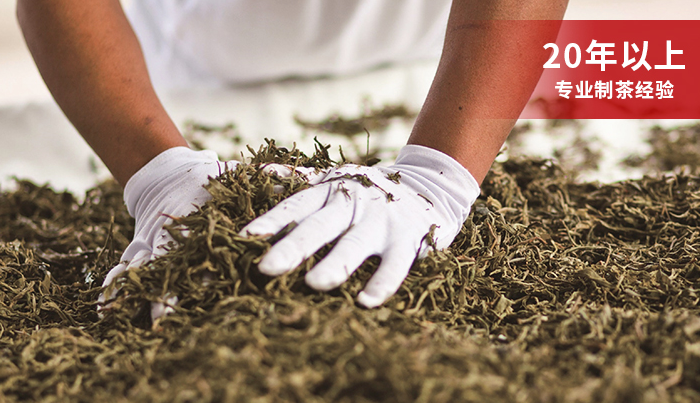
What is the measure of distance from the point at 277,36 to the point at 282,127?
45 cm

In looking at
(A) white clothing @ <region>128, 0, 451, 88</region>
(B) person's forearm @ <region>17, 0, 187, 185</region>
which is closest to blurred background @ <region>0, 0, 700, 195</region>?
(A) white clothing @ <region>128, 0, 451, 88</region>

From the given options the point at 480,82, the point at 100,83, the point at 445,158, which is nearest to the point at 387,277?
the point at 445,158

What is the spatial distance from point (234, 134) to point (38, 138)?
832mm

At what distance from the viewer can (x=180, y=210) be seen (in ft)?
3.44

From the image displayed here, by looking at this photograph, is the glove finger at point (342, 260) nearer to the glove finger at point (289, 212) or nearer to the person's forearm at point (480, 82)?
the glove finger at point (289, 212)

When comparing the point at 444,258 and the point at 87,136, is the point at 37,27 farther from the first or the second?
the point at 444,258

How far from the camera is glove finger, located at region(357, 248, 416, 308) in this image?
86 cm

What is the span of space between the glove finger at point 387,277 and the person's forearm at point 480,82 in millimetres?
307

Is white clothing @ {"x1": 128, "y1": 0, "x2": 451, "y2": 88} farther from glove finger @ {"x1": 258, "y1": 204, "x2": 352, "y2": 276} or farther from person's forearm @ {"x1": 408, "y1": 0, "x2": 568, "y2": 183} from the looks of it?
glove finger @ {"x1": 258, "y1": 204, "x2": 352, "y2": 276}

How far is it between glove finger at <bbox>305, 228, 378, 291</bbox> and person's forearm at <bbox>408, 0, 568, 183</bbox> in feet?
1.04

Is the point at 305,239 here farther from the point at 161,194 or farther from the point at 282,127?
the point at 282,127

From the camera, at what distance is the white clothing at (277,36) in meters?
2.54

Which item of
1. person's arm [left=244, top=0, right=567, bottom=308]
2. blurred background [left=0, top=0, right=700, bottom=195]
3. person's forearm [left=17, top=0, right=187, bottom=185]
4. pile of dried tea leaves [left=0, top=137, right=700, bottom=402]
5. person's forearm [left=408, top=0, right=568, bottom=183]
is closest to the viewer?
pile of dried tea leaves [left=0, top=137, right=700, bottom=402]

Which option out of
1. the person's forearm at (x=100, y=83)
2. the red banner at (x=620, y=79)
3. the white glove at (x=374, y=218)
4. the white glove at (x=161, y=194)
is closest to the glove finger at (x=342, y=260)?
the white glove at (x=374, y=218)
